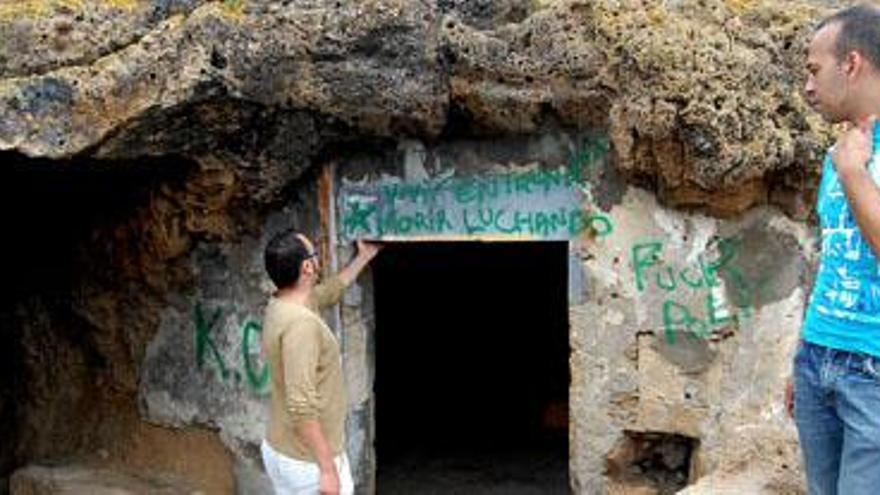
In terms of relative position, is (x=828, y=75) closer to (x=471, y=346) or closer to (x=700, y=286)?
(x=700, y=286)

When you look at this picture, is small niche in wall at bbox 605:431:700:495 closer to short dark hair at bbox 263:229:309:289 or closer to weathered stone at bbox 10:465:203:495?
short dark hair at bbox 263:229:309:289

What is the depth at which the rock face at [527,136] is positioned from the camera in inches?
216

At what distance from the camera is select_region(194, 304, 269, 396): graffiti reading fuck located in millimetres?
6773

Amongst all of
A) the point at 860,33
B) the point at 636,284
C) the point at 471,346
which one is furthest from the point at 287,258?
the point at 471,346

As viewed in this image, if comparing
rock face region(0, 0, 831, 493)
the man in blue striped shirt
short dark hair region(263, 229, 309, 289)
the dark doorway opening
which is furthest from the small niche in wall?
the man in blue striped shirt

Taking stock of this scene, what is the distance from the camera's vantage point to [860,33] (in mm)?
2926

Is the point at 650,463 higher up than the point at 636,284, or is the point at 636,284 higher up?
the point at 636,284

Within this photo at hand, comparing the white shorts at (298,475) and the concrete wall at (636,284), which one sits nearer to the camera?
the white shorts at (298,475)

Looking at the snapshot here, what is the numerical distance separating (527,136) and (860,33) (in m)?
3.16

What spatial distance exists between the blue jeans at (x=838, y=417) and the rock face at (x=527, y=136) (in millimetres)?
1687

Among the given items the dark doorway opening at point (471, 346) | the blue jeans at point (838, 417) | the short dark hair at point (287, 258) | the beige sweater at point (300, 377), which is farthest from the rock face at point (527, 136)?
the dark doorway opening at point (471, 346)

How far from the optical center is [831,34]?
296 cm

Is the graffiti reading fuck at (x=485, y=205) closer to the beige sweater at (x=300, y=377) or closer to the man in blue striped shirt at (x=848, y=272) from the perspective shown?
the beige sweater at (x=300, y=377)

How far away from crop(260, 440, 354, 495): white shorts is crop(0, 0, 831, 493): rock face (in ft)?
4.98
